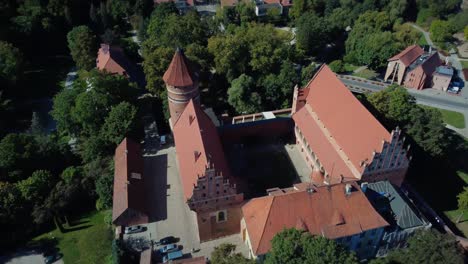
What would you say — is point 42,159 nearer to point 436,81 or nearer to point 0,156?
point 0,156

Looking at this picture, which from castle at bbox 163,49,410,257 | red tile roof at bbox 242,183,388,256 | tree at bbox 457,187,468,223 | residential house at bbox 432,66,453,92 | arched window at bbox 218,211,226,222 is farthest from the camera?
residential house at bbox 432,66,453,92

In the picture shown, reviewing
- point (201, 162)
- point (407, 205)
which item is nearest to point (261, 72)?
point (201, 162)

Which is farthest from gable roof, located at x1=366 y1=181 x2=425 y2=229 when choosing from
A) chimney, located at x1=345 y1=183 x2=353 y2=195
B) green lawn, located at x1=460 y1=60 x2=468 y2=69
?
green lawn, located at x1=460 y1=60 x2=468 y2=69

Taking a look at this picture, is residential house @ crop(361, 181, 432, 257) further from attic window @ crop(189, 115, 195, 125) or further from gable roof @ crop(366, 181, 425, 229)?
attic window @ crop(189, 115, 195, 125)

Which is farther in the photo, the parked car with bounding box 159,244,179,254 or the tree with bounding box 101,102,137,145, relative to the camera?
the tree with bounding box 101,102,137,145

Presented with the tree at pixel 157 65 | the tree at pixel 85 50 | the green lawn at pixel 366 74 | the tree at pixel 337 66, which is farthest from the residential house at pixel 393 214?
the tree at pixel 85 50

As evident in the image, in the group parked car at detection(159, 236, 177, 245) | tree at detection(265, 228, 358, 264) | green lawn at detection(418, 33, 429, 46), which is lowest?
parked car at detection(159, 236, 177, 245)
